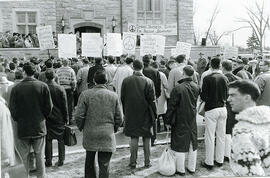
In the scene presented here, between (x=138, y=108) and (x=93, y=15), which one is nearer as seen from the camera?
(x=138, y=108)

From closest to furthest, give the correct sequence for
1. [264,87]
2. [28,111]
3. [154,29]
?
[28,111], [264,87], [154,29]

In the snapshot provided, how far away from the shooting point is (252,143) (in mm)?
2559

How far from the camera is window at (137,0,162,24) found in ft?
63.5

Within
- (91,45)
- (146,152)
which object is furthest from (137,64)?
(91,45)

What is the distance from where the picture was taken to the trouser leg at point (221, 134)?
20.0ft

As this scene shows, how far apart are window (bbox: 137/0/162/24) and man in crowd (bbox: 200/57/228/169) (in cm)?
1360

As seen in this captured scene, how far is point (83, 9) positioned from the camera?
60.3ft

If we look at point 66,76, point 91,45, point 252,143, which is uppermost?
point 91,45

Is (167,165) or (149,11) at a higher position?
(149,11)

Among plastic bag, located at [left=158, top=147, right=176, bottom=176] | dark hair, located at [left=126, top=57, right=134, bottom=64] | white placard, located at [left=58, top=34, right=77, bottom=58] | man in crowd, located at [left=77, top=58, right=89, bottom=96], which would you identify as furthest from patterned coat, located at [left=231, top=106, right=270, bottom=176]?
white placard, located at [left=58, top=34, right=77, bottom=58]

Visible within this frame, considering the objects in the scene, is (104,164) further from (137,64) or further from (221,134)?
(221,134)

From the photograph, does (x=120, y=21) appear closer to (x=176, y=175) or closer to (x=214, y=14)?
(x=176, y=175)

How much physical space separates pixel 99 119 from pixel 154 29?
14.8 metres

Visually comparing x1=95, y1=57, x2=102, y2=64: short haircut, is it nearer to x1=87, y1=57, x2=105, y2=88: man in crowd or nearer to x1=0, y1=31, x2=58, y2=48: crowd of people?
x1=87, y1=57, x2=105, y2=88: man in crowd
